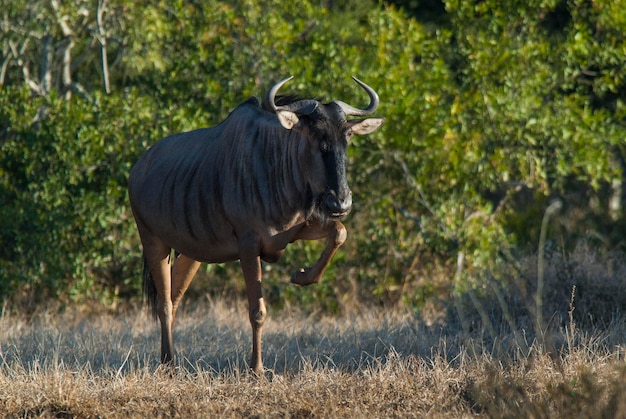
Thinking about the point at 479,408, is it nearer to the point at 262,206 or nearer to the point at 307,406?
the point at 307,406

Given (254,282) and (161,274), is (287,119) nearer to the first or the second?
(254,282)

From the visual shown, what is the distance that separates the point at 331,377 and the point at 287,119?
5.62 feet

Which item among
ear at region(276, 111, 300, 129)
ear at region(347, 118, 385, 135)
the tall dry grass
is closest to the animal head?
ear at region(276, 111, 300, 129)

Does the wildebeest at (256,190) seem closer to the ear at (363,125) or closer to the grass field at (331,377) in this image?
the ear at (363,125)

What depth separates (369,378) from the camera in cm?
632

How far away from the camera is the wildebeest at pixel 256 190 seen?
654 centimetres

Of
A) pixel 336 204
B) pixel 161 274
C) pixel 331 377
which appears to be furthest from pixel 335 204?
pixel 161 274

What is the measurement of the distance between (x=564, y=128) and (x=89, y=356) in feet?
22.9

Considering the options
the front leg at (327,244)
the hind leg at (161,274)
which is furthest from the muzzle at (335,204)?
the hind leg at (161,274)

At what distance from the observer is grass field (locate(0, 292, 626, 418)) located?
5.57m

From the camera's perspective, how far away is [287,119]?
6.49 metres

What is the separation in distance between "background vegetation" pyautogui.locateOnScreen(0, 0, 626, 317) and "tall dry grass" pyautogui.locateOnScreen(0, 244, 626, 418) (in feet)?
8.63

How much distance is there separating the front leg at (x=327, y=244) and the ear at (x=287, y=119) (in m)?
0.72

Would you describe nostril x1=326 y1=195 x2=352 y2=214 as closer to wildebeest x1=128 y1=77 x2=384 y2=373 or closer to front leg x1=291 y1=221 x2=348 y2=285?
wildebeest x1=128 y1=77 x2=384 y2=373
